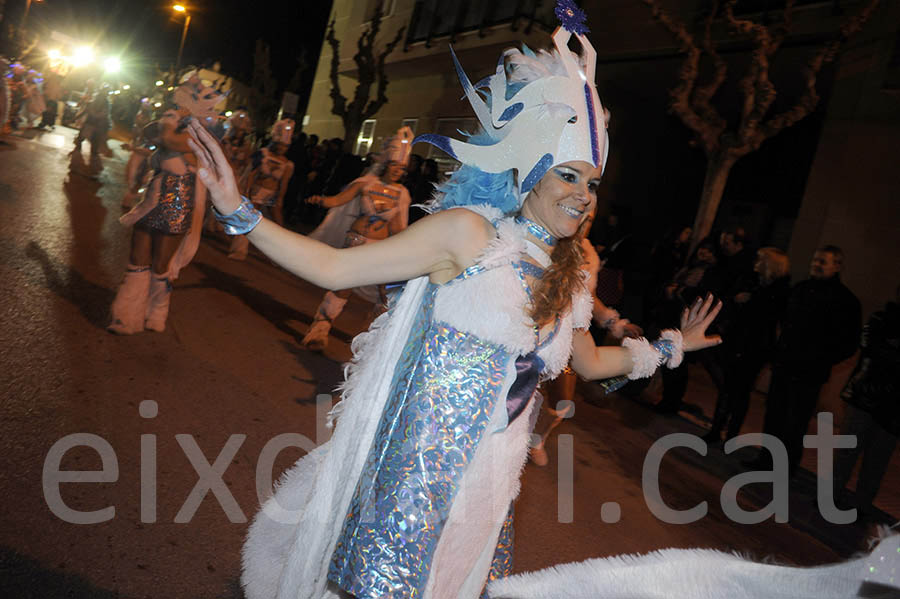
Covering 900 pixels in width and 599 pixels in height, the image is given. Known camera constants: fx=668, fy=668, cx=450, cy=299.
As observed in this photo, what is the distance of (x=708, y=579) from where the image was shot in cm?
128

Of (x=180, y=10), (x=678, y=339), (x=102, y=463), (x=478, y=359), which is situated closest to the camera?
(x=478, y=359)

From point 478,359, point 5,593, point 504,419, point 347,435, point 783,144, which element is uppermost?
point 783,144

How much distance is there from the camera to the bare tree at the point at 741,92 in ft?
31.5

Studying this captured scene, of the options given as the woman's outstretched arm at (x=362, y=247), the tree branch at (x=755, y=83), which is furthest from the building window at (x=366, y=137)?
the woman's outstretched arm at (x=362, y=247)

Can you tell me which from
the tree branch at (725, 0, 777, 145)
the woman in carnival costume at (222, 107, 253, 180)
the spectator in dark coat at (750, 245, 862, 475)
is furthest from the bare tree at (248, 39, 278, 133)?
the spectator in dark coat at (750, 245, 862, 475)

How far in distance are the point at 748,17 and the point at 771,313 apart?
9.01 meters

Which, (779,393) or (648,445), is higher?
(779,393)

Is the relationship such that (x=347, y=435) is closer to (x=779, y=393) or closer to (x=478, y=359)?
(x=478, y=359)

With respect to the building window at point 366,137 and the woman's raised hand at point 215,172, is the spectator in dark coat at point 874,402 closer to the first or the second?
the woman's raised hand at point 215,172

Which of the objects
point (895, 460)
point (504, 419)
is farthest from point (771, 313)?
point (504, 419)

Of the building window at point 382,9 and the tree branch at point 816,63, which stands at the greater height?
the building window at point 382,9

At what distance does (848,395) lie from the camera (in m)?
5.52

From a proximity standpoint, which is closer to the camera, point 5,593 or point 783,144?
point 5,593

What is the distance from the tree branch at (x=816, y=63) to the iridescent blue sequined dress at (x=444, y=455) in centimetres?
939
